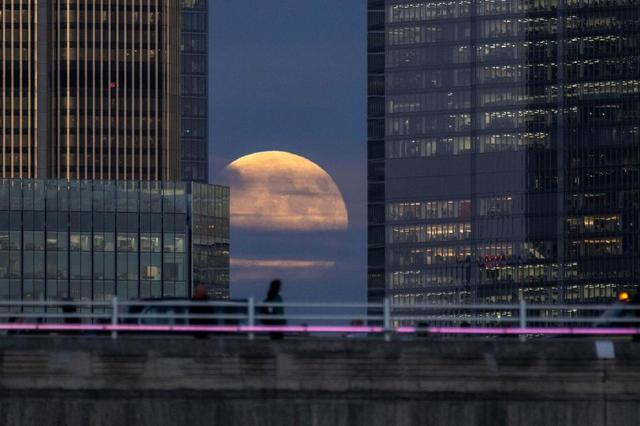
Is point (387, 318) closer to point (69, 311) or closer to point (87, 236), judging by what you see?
point (69, 311)

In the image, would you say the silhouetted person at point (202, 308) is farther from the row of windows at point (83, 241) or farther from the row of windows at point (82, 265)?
the row of windows at point (82, 265)

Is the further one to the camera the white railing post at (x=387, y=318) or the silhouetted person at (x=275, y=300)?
the silhouetted person at (x=275, y=300)

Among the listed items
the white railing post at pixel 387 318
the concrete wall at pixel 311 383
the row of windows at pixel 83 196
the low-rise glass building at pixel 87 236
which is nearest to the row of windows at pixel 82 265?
the low-rise glass building at pixel 87 236

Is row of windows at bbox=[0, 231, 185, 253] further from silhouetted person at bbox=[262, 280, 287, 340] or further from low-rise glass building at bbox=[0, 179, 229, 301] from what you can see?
silhouetted person at bbox=[262, 280, 287, 340]

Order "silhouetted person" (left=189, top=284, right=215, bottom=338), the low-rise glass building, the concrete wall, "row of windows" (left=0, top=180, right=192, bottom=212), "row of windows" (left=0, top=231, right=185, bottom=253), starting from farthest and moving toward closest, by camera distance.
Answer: "row of windows" (left=0, top=231, right=185, bottom=253), the low-rise glass building, "row of windows" (left=0, top=180, right=192, bottom=212), "silhouetted person" (left=189, top=284, right=215, bottom=338), the concrete wall

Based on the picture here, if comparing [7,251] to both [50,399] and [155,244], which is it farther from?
[50,399]

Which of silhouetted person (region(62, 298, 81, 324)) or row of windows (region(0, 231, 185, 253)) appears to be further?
row of windows (region(0, 231, 185, 253))

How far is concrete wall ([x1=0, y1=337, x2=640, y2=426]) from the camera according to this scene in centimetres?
4159

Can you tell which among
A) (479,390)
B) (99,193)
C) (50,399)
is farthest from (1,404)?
(99,193)

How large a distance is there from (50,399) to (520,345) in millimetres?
9691

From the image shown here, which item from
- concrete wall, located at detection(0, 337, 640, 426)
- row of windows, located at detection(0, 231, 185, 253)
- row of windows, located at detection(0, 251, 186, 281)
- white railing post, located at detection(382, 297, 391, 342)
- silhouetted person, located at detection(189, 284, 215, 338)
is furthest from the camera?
row of windows, located at detection(0, 251, 186, 281)

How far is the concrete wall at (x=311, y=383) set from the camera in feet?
136

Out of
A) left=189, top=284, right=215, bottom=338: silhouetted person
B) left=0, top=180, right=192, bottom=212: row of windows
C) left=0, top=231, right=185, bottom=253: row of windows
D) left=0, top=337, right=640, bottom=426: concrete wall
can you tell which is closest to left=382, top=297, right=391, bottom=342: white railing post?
left=0, top=337, right=640, bottom=426: concrete wall

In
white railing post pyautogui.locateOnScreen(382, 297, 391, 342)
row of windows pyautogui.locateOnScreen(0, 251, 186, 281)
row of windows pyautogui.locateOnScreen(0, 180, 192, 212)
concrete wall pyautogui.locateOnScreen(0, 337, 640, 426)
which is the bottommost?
concrete wall pyautogui.locateOnScreen(0, 337, 640, 426)
